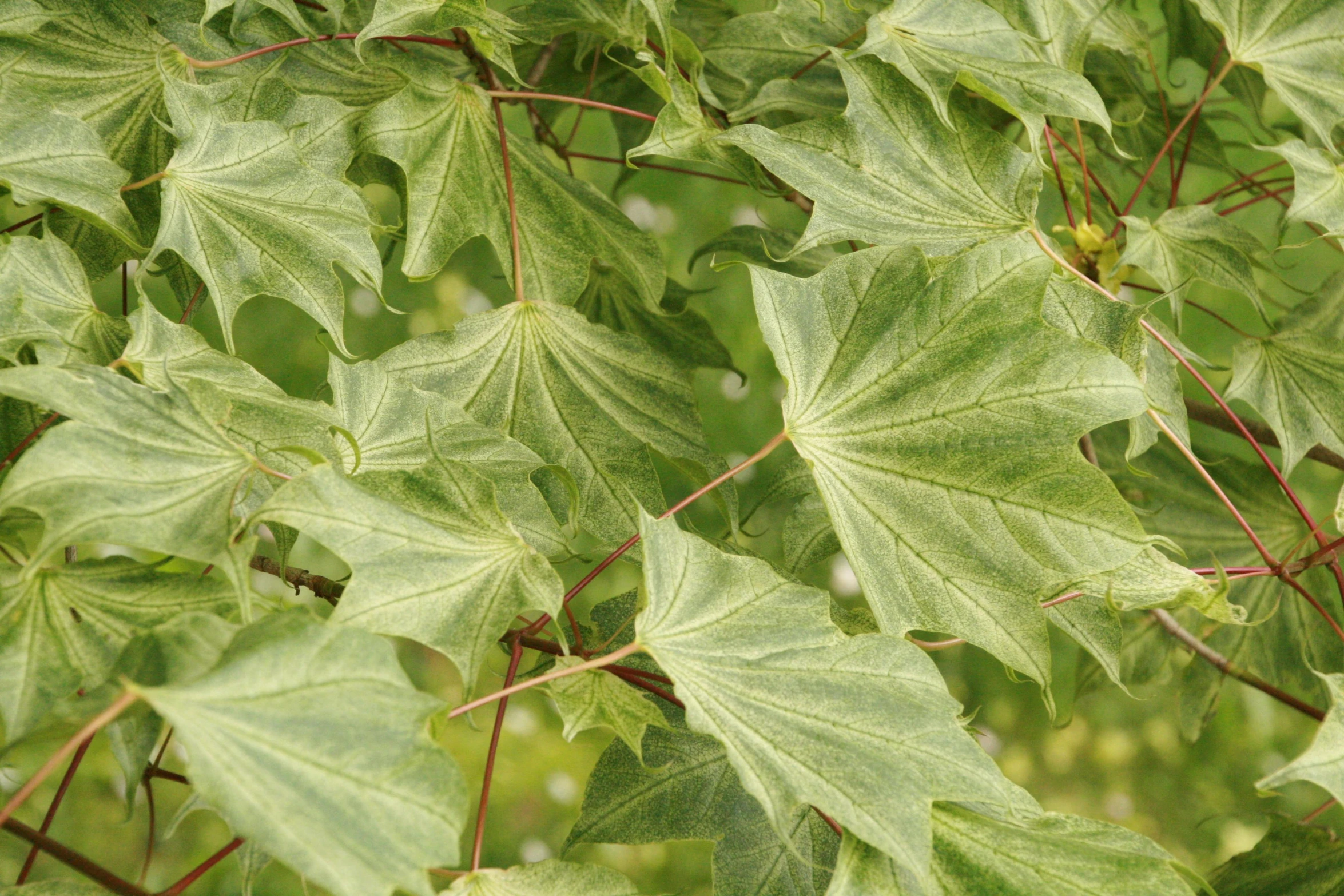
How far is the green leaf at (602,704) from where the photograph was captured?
0.61m

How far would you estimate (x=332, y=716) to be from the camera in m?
0.45

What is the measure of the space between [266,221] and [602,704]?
37cm

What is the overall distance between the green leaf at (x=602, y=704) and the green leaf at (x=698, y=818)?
3.7 inches

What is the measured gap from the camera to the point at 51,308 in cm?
66

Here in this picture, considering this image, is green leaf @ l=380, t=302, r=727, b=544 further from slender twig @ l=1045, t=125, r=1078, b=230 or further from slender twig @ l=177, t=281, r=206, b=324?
slender twig @ l=1045, t=125, r=1078, b=230

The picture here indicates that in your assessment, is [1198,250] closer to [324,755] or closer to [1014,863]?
[1014,863]

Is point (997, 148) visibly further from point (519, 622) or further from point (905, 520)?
point (519, 622)

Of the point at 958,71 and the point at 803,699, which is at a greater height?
the point at 958,71

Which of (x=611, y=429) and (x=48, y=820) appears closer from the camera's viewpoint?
(x=48, y=820)

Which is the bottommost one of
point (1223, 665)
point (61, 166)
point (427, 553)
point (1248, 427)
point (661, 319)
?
point (1223, 665)

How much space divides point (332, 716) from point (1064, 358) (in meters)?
0.45

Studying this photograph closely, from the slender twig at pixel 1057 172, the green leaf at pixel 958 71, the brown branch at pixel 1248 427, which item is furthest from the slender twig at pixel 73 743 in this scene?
the brown branch at pixel 1248 427

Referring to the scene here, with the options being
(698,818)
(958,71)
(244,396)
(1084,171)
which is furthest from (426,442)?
(1084,171)

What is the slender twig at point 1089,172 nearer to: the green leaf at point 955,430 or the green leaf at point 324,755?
the green leaf at point 955,430
